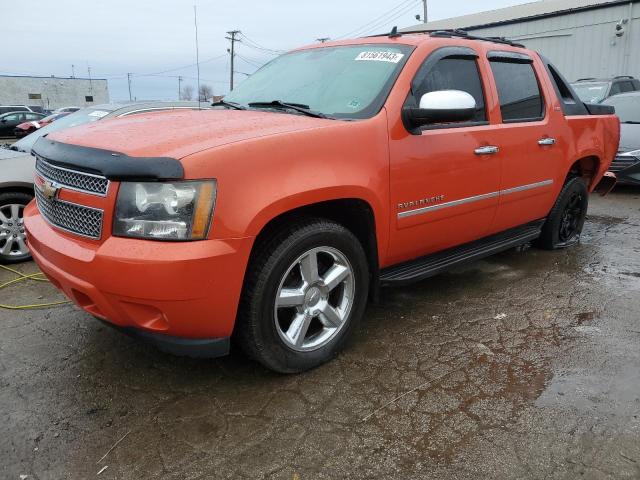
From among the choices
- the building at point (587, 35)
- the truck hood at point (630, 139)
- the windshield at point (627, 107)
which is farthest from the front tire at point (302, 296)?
the building at point (587, 35)

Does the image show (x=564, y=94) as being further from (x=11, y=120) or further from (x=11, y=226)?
(x=11, y=120)

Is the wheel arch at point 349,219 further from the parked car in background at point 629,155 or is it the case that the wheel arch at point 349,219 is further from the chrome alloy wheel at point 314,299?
the parked car in background at point 629,155

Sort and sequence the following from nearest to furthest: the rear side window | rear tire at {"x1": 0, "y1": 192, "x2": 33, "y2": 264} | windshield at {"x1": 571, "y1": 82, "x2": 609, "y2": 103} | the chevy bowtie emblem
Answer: the chevy bowtie emblem → the rear side window → rear tire at {"x1": 0, "y1": 192, "x2": 33, "y2": 264} → windshield at {"x1": 571, "y1": 82, "x2": 609, "y2": 103}

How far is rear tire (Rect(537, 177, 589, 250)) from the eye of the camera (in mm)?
4812

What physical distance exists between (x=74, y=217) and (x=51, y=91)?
65938 millimetres

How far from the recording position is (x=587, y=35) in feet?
59.1

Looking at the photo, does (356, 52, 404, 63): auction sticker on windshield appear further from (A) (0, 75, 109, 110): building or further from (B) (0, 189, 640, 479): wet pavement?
(A) (0, 75, 109, 110): building

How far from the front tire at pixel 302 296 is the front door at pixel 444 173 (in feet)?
1.34

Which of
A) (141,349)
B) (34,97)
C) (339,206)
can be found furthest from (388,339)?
(34,97)

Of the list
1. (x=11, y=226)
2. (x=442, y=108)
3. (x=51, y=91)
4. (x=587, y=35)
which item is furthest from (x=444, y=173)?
(x=51, y=91)

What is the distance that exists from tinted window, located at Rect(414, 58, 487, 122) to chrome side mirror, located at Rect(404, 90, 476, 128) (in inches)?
7.0

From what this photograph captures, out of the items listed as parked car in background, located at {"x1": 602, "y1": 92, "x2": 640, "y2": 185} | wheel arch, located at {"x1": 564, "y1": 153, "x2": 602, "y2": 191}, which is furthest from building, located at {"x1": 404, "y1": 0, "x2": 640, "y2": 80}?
wheel arch, located at {"x1": 564, "y1": 153, "x2": 602, "y2": 191}

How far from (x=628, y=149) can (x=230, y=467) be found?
8178 mm

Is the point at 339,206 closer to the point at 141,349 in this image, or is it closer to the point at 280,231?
the point at 280,231
